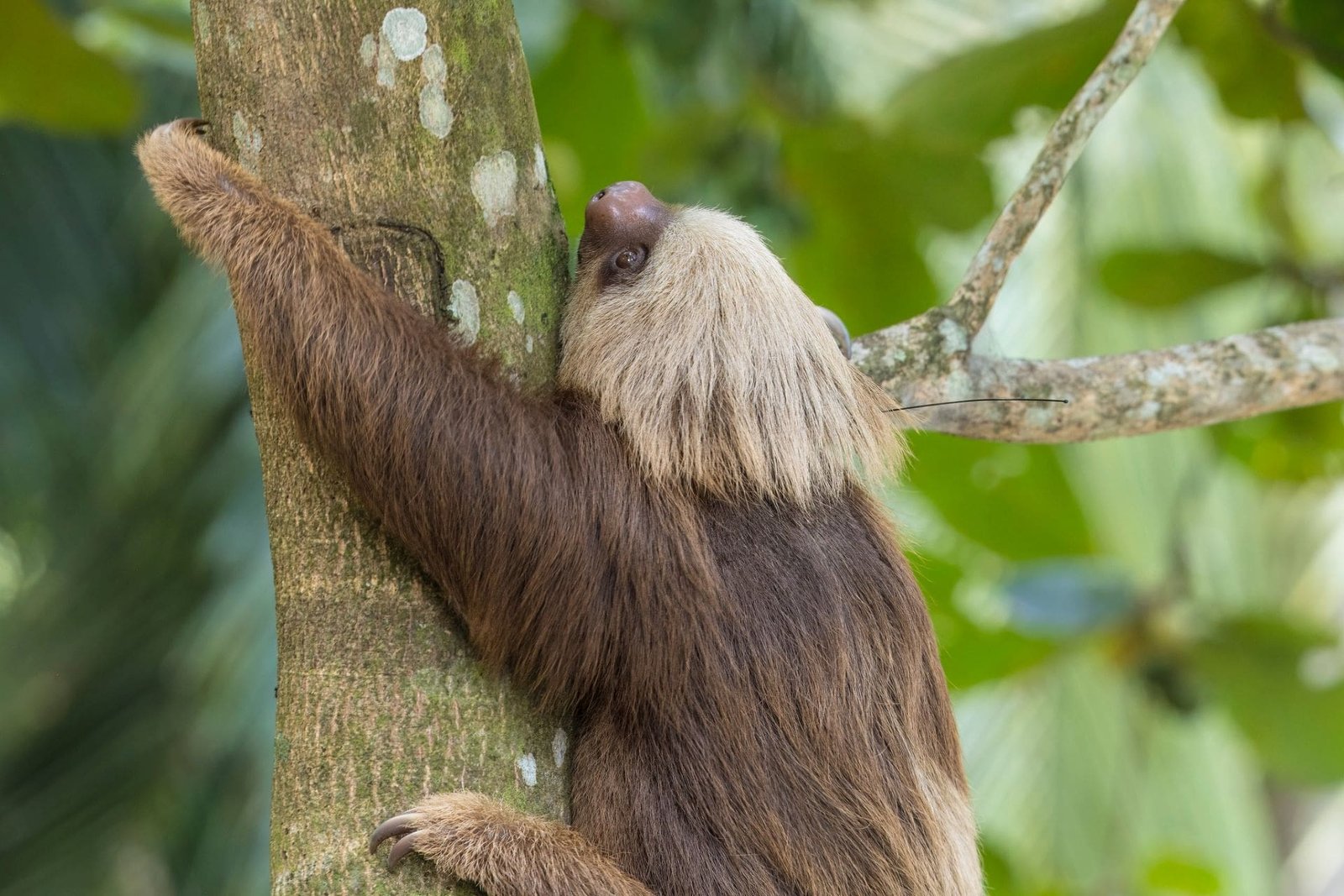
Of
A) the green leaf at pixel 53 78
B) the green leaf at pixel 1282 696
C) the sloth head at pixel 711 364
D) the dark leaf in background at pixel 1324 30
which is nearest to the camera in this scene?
the sloth head at pixel 711 364

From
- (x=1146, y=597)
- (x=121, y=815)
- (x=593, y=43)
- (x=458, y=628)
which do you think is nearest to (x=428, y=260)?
(x=458, y=628)

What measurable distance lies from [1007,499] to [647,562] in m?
3.06

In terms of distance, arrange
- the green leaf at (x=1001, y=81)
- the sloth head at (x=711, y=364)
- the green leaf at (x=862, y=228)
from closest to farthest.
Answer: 1. the sloth head at (x=711, y=364)
2. the green leaf at (x=1001, y=81)
3. the green leaf at (x=862, y=228)

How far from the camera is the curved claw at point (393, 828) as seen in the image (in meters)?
2.42

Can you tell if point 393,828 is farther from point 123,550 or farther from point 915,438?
point 123,550

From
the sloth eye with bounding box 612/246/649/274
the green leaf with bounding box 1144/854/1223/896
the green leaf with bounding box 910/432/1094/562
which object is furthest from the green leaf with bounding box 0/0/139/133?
the green leaf with bounding box 1144/854/1223/896

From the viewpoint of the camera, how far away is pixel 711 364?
125 inches

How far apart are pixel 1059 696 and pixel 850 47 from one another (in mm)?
5554

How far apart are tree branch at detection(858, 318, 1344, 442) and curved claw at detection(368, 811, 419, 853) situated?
1.88 metres

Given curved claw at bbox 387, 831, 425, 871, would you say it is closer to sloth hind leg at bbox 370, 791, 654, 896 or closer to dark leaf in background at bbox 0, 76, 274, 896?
sloth hind leg at bbox 370, 791, 654, 896

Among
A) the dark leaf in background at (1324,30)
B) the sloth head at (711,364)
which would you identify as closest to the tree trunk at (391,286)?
the sloth head at (711,364)

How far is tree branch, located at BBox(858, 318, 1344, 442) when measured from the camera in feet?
→ 12.1

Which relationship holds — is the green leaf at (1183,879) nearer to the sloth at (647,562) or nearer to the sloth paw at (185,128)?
the sloth at (647,562)

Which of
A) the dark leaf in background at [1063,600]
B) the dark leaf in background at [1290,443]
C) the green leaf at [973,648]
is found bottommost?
the green leaf at [973,648]
